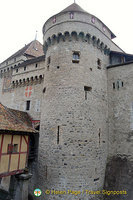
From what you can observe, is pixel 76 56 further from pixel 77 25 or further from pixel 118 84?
pixel 118 84

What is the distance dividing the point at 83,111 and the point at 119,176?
4.73 meters

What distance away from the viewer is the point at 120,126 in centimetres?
1098

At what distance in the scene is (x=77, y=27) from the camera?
10.6 m

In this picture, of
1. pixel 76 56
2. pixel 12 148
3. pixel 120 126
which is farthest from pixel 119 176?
pixel 76 56

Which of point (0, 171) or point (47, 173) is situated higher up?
point (0, 171)

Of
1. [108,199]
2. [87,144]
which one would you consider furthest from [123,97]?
[108,199]

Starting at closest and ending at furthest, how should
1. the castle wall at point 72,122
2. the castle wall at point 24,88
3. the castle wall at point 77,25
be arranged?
the castle wall at point 72,122 < the castle wall at point 77,25 < the castle wall at point 24,88

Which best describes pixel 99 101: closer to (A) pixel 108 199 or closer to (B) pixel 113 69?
(B) pixel 113 69

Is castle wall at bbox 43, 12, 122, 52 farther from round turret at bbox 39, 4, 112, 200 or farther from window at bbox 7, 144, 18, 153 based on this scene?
window at bbox 7, 144, 18, 153

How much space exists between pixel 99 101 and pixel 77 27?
5397mm

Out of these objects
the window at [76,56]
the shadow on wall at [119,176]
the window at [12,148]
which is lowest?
the shadow on wall at [119,176]

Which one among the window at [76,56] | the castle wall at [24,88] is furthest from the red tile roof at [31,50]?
the window at [76,56]

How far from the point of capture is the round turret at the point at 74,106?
889 cm

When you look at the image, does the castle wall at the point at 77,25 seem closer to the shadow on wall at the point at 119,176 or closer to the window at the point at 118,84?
the window at the point at 118,84
